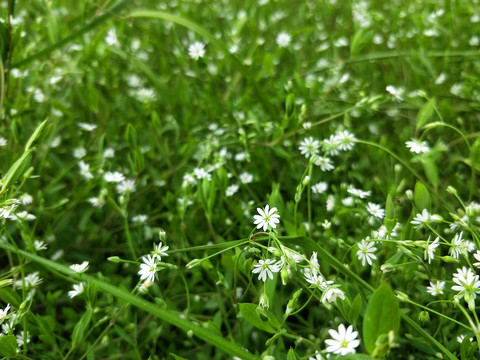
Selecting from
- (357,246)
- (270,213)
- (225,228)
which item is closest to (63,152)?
(225,228)

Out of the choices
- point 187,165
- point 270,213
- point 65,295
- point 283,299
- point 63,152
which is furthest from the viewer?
point 63,152

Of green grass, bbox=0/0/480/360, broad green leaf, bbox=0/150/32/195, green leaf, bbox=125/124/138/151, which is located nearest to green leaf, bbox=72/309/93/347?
green grass, bbox=0/0/480/360

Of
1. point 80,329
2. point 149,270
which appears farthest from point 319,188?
point 80,329

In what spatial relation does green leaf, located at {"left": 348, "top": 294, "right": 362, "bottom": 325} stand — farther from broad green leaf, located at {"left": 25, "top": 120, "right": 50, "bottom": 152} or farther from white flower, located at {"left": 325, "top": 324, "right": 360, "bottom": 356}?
broad green leaf, located at {"left": 25, "top": 120, "right": 50, "bottom": 152}

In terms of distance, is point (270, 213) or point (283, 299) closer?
point (270, 213)

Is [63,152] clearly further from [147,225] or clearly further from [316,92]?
[316,92]

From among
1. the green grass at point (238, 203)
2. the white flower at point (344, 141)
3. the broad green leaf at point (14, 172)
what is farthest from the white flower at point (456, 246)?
the broad green leaf at point (14, 172)
